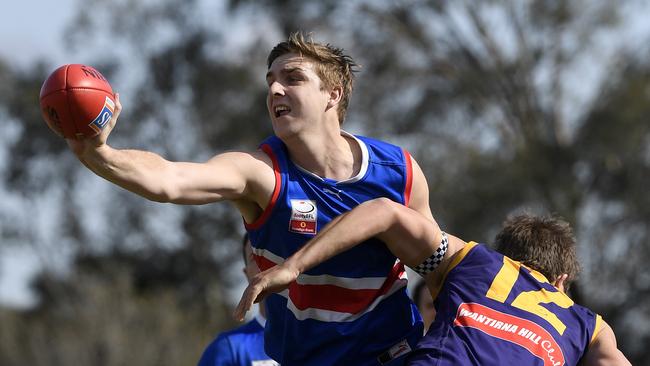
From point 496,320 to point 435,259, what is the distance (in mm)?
427

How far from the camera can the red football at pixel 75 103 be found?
15.8 ft

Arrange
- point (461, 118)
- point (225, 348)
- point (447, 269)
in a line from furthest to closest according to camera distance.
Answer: point (461, 118)
point (225, 348)
point (447, 269)

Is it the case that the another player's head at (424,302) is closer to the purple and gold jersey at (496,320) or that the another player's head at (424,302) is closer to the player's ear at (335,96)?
the player's ear at (335,96)

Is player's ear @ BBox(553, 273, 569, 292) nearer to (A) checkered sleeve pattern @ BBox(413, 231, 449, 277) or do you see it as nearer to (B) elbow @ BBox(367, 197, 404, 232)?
(A) checkered sleeve pattern @ BBox(413, 231, 449, 277)

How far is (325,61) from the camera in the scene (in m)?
6.13

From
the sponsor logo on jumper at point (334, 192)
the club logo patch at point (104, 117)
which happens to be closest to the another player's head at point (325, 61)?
the sponsor logo on jumper at point (334, 192)

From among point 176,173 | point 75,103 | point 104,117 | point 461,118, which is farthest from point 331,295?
point 461,118

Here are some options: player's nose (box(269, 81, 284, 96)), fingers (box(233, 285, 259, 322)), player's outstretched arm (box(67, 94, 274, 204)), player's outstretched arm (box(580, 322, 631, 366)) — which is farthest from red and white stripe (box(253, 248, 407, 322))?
player's outstretched arm (box(580, 322, 631, 366))

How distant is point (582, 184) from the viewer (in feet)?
86.3

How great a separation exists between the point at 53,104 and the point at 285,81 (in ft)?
4.74

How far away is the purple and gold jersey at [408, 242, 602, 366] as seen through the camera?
17.1 ft

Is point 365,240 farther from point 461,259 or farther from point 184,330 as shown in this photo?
point 184,330

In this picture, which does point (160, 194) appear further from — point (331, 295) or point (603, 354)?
point (603, 354)

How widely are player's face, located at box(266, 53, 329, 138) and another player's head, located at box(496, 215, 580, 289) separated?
1135mm
